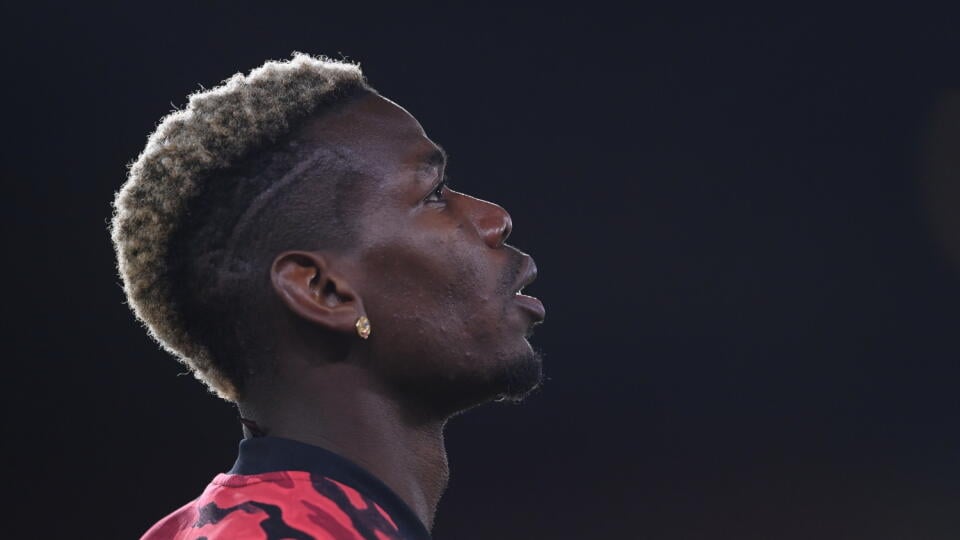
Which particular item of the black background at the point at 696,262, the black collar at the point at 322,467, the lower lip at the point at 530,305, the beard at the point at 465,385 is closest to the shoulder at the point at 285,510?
the black collar at the point at 322,467

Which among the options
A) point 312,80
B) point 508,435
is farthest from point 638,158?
point 312,80

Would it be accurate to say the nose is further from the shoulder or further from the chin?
the shoulder

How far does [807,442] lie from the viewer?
3561mm

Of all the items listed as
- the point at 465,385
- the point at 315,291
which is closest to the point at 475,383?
the point at 465,385

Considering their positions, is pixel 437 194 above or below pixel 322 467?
above

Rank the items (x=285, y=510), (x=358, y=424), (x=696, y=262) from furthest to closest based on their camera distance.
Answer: (x=696, y=262)
(x=358, y=424)
(x=285, y=510)

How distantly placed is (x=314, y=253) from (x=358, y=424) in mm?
205

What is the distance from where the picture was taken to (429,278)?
1.31m

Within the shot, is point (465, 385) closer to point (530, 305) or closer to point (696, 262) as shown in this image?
point (530, 305)

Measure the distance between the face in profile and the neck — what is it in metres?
0.03

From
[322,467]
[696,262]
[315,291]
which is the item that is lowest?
[696,262]

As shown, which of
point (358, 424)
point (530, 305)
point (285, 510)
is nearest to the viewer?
point (285, 510)

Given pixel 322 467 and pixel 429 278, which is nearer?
pixel 322 467

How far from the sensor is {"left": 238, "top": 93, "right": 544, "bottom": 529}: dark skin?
127 centimetres
